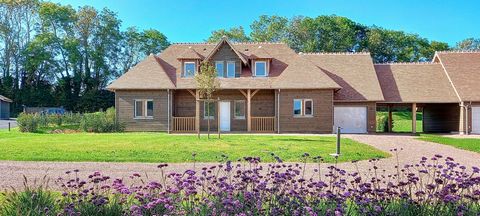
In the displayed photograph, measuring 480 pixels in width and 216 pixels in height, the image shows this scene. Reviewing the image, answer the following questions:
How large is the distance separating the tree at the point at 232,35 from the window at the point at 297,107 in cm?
3353

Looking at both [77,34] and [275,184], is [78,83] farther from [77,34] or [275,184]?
[275,184]

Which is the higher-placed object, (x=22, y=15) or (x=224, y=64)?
(x=22, y=15)

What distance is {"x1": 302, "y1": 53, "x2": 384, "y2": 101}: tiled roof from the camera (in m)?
28.6

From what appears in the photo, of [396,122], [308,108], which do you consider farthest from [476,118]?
[396,122]

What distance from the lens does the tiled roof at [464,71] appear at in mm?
28781

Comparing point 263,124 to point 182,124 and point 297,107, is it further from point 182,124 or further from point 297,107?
point 182,124

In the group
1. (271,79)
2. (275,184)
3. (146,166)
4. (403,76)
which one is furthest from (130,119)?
(275,184)

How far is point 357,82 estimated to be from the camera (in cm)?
2989

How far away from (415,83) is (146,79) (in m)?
19.4

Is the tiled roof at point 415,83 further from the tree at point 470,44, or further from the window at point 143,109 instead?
the tree at point 470,44

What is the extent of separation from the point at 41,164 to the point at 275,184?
9.12 meters

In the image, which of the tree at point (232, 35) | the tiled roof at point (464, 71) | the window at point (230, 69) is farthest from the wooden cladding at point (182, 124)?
the tree at point (232, 35)

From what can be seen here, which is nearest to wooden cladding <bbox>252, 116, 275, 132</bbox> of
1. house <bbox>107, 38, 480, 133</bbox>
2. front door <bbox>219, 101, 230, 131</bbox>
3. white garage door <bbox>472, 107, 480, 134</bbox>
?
house <bbox>107, 38, 480, 133</bbox>

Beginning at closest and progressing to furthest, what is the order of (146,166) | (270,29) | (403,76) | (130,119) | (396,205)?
(396,205)
(146,166)
(130,119)
(403,76)
(270,29)
